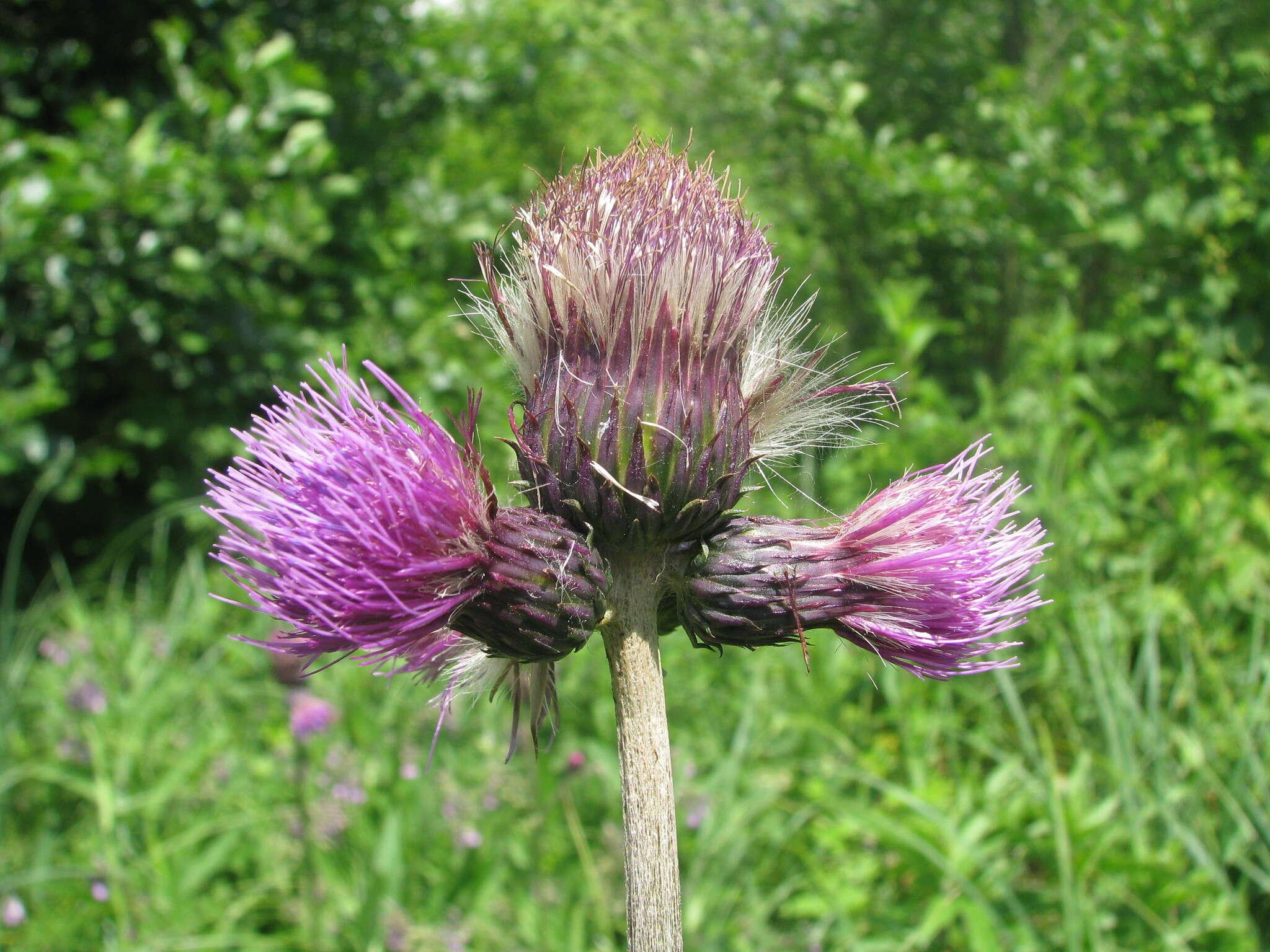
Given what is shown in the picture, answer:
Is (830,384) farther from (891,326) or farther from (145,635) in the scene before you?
(145,635)

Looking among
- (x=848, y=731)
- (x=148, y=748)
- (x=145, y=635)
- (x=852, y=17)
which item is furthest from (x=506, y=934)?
(x=852, y=17)

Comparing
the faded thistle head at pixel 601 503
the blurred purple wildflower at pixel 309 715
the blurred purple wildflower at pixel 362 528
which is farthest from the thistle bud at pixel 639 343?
the blurred purple wildflower at pixel 309 715

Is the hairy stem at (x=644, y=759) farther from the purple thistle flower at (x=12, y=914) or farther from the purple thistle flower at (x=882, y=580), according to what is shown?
the purple thistle flower at (x=12, y=914)

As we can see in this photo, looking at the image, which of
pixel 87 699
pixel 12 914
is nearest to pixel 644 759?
pixel 12 914

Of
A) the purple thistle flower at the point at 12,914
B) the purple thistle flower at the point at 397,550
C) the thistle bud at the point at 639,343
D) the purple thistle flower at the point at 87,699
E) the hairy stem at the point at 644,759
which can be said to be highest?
the purple thistle flower at the point at 87,699

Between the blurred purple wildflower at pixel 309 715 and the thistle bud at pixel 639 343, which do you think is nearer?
the thistle bud at pixel 639 343

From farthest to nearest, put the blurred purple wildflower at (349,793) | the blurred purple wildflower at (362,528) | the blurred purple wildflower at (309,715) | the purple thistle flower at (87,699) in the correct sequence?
the purple thistle flower at (87,699) < the blurred purple wildflower at (349,793) < the blurred purple wildflower at (309,715) < the blurred purple wildflower at (362,528)

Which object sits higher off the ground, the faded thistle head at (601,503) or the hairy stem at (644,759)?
the faded thistle head at (601,503)
